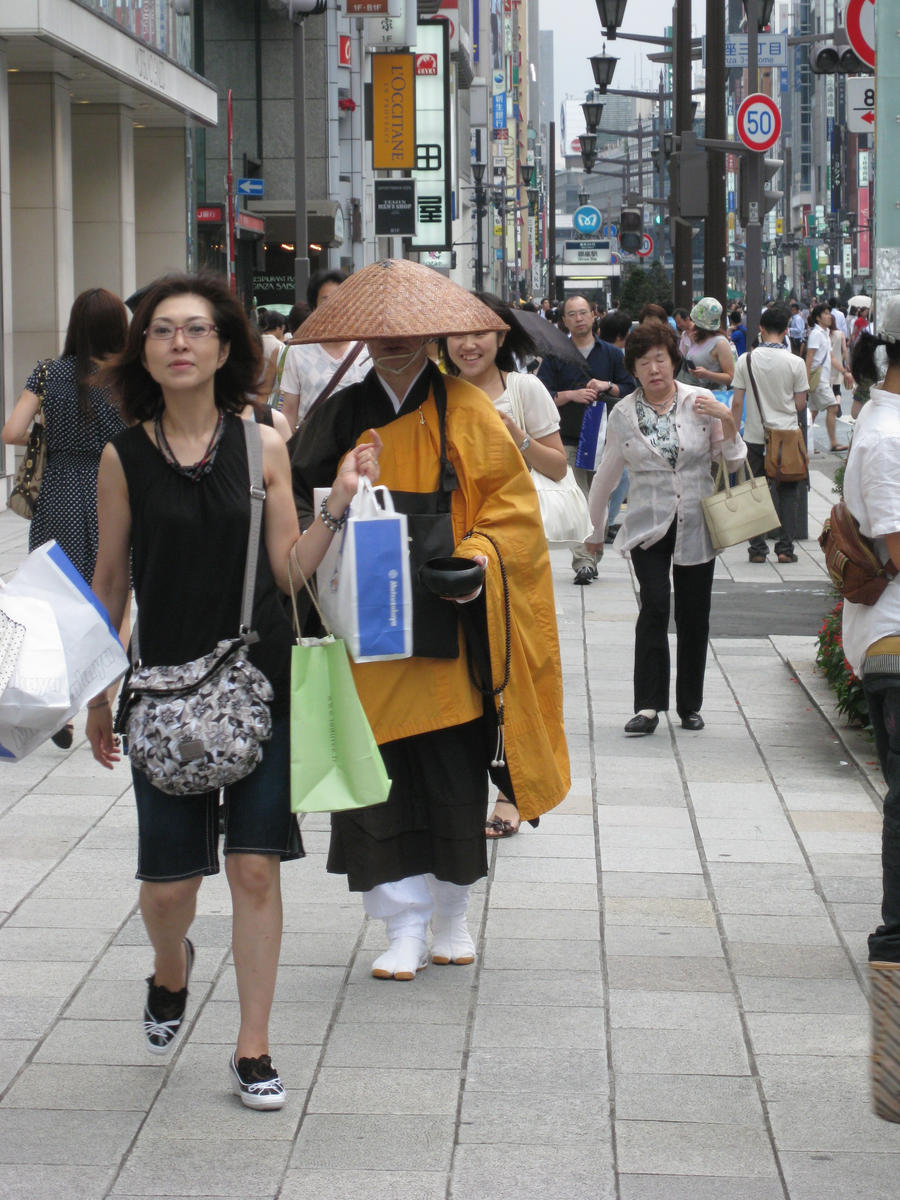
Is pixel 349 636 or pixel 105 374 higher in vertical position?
pixel 105 374

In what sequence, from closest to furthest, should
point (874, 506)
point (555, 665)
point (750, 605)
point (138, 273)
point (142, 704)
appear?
point (142, 704)
point (874, 506)
point (555, 665)
point (750, 605)
point (138, 273)

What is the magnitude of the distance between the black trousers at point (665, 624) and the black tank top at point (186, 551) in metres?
4.16

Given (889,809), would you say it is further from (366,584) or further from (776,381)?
(776,381)

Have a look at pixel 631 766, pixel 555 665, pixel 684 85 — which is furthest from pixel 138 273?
pixel 555 665

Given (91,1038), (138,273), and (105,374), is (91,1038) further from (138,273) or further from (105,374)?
(138,273)

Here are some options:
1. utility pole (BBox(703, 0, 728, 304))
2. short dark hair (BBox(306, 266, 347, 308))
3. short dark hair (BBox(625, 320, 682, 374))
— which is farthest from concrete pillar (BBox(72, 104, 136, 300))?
short dark hair (BBox(625, 320, 682, 374))

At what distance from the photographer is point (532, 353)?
6.86 m

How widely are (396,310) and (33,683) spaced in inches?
53.2

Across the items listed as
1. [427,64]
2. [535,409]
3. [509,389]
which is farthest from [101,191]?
[427,64]

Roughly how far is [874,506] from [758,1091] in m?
1.36

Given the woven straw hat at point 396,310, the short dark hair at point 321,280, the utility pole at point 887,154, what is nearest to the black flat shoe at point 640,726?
the utility pole at point 887,154

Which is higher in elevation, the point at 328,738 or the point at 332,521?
the point at 332,521

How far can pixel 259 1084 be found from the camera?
12.9 feet

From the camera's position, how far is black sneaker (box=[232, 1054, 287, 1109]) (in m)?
3.94
